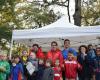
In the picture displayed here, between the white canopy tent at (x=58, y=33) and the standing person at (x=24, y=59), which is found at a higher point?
the white canopy tent at (x=58, y=33)

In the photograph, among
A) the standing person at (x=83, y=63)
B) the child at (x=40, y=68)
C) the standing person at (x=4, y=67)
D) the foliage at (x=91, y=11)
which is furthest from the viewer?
the foliage at (x=91, y=11)

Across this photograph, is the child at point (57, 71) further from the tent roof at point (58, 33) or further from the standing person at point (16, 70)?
the tent roof at point (58, 33)

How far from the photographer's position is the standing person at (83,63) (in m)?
10.9

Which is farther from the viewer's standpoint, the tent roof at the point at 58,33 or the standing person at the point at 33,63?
the tent roof at the point at 58,33

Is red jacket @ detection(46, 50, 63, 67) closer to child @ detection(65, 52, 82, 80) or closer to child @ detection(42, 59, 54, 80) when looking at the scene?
child @ detection(65, 52, 82, 80)

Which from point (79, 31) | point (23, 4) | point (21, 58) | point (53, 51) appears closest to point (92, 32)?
point (79, 31)

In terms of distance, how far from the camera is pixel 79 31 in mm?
11391

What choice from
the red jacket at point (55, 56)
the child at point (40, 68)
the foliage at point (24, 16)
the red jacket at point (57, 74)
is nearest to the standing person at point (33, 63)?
the child at point (40, 68)

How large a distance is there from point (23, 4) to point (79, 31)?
16.3m

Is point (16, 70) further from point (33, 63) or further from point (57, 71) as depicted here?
point (57, 71)

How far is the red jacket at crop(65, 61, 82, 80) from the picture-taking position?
1066cm

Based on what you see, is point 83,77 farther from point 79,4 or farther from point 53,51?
point 79,4

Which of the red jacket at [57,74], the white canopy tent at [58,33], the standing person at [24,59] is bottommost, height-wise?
the red jacket at [57,74]

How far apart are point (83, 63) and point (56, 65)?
2.82 ft
